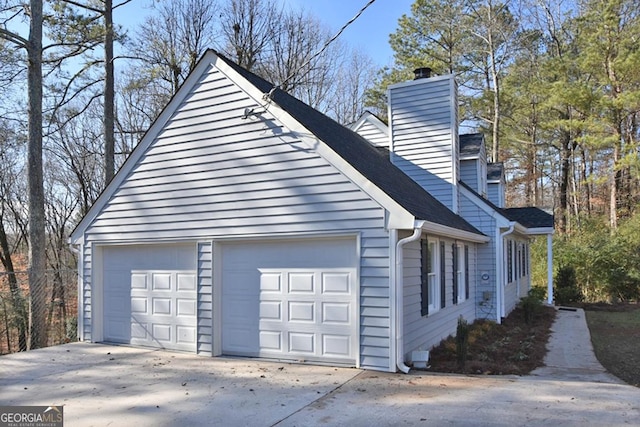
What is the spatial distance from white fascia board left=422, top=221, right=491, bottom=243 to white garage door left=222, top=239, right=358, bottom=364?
1.10 metres

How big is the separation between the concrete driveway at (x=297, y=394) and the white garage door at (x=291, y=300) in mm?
360

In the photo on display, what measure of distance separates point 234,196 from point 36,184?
5.71 meters

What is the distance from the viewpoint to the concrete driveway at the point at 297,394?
15.2 feet

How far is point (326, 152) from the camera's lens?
700 centimetres

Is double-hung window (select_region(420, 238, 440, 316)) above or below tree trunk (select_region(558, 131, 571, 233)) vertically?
below

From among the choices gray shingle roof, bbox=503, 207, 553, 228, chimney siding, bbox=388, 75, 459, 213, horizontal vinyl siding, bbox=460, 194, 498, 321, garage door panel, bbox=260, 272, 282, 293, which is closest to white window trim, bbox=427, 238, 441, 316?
garage door panel, bbox=260, 272, 282, 293

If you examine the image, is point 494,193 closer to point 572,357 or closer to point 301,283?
point 572,357

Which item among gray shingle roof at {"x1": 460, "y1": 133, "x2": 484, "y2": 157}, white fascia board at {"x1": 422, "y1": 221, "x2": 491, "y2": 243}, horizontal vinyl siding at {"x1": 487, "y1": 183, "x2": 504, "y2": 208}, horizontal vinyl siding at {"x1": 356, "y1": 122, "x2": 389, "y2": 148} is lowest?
white fascia board at {"x1": 422, "y1": 221, "x2": 491, "y2": 243}

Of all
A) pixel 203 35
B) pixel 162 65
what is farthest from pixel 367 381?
pixel 203 35

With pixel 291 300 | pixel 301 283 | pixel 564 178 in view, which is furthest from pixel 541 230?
pixel 564 178

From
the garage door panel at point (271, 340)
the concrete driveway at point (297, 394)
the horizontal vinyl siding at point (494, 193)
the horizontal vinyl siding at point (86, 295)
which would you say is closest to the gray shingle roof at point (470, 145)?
the horizontal vinyl siding at point (494, 193)

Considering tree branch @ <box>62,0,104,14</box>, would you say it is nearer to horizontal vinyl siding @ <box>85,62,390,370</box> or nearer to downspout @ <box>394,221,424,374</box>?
horizontal vinyl siding @ <box>85,62,390,370</box>

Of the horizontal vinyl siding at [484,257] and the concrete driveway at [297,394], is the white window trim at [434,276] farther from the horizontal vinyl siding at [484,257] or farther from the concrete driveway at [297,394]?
the horizontal vinyl siding at [484,257]

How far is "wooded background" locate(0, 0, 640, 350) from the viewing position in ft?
47.4
